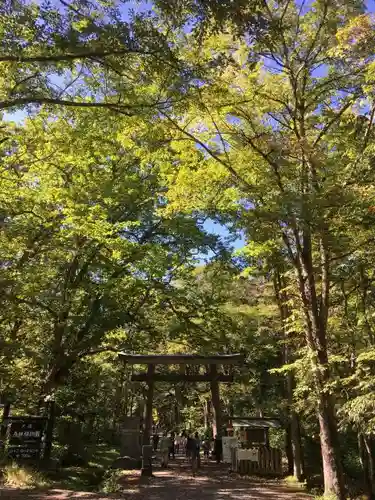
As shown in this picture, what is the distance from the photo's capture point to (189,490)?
394 inches

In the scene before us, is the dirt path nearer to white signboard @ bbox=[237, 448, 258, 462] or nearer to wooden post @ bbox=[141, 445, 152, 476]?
wooden post @ bbox=[141, 445, 152, 476]

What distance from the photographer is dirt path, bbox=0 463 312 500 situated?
28.6ft

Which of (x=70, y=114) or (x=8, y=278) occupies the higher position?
(x=70, y=114)

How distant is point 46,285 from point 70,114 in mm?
6820

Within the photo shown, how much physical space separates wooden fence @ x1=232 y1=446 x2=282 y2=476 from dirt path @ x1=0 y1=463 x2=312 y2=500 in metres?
0.52

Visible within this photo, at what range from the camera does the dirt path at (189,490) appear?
8712 mm

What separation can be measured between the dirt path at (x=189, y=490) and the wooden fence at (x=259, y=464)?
52 centimetres

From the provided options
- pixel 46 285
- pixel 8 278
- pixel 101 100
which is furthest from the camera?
pixel 46 285

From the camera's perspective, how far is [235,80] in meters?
8.31

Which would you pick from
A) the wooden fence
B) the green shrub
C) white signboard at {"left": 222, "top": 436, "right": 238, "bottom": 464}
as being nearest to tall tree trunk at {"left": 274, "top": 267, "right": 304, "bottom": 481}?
the wooden fence

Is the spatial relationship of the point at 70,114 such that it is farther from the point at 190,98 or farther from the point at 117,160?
the point at 117,160

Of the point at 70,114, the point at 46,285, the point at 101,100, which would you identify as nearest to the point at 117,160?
the point at 46,285

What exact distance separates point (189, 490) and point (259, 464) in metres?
3.83

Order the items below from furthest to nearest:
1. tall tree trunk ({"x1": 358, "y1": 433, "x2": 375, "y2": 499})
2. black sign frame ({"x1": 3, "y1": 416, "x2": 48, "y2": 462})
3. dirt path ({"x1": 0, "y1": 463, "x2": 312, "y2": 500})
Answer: tall tree trunk ({"x1": 358, "y1": 433, "x2": 375, "y2": 499}), black sign frame ({"x1": 3, "y1": 416, "x2": 48, "y2": 462}), dirt path ({"x1": 0, "y1": 463, "x2": 312, "y2": 500})
